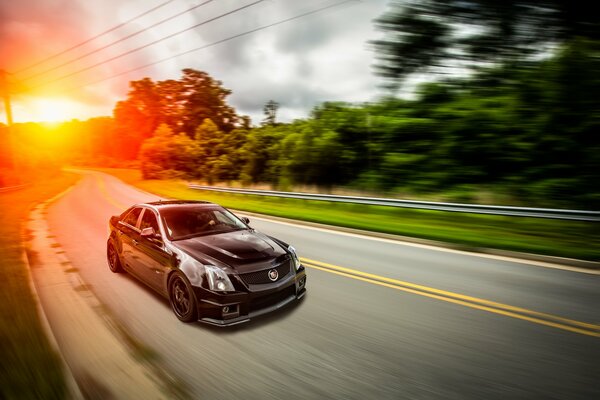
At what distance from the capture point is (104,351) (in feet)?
11.9

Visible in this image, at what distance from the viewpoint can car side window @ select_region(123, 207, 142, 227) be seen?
5.98 m

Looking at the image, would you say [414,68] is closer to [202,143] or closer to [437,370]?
[437,370]

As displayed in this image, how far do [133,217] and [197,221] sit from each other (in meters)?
1.50

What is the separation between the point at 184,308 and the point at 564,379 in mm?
4122

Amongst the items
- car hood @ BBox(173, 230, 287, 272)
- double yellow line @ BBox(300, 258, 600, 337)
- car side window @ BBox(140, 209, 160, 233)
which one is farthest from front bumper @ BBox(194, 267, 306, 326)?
double yellow line @ BBox(300, 258, 600, 337)

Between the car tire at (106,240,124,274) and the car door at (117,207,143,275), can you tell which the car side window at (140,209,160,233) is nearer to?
the car door at (117,207,143,275)

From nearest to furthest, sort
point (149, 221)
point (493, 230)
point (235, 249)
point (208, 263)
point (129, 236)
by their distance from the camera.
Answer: point (208, 263) < point (235, 249) < point (149, 221) < point (129, 236) < point (493, 230)

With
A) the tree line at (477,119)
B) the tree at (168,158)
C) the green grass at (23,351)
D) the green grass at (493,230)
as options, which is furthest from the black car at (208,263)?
the tree at (168,158)

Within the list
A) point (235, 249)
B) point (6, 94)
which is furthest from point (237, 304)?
point (6, 94)

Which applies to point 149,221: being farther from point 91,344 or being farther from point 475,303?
point 475,303

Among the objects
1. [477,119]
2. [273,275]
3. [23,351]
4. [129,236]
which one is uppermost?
[477,119]

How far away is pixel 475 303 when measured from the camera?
461 centimetres

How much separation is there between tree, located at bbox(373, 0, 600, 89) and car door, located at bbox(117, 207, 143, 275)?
54.1ft

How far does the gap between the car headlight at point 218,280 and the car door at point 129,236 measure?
2234 mm
